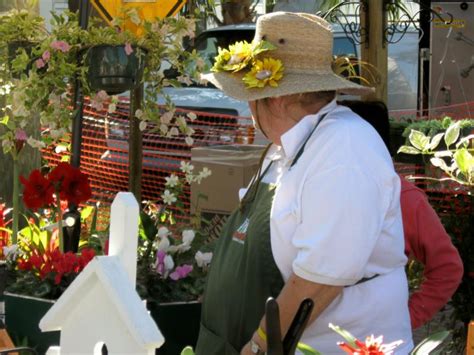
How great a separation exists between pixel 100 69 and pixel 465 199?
1736 mm

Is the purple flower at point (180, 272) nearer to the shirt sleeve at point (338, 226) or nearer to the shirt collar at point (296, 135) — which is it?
the shirt collar at point (296, 135)

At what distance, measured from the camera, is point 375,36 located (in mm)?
6258

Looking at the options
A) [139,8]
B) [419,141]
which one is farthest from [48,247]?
[419,141]

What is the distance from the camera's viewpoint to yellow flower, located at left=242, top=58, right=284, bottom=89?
2502 mm

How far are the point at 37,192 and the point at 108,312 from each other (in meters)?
2.48

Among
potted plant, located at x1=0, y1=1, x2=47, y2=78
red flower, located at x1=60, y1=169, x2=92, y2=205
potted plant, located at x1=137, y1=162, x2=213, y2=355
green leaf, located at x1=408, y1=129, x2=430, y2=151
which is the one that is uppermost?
potted plant, located at x1=0, y1=1, x2=47, y2=78

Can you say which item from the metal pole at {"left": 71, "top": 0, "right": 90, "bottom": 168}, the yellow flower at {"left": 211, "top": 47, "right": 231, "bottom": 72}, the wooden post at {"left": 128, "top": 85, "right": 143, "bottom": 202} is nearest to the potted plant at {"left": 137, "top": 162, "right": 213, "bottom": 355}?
the wooden post at {"left": 128, "top": 85, "right": 143, "bottom": 202}

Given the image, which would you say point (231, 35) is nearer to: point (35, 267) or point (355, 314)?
point (35, 267)

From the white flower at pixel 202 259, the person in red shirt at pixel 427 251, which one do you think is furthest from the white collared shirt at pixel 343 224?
the white flower at pixel 202 259

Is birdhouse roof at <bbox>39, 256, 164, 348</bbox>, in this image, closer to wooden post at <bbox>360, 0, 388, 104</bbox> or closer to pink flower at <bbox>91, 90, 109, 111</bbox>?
pink flower at <bbox>91, 90, 109, 111</bbox>

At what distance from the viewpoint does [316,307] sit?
2.32m

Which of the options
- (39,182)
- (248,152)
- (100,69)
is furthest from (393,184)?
(248,152)

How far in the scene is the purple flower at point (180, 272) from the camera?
12.0 ft

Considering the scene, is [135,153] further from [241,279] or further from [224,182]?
[241,279]
